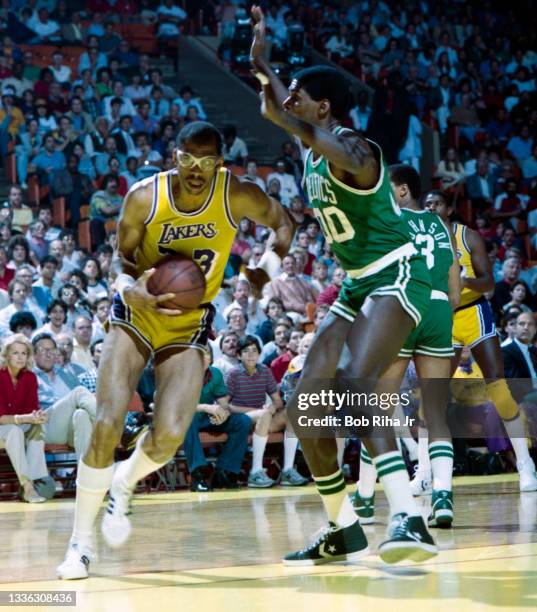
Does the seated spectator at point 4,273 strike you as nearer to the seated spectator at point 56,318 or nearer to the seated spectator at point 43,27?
the seated spectator at point 56,318

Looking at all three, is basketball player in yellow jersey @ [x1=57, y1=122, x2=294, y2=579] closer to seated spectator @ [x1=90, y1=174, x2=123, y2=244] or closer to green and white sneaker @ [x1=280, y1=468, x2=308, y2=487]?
green and white sneaker @ [x1=280, y1=468, x2=308, y2=487]

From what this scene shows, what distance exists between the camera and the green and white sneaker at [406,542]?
186 inches

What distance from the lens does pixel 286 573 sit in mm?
5055

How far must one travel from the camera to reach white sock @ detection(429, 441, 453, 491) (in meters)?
6.82

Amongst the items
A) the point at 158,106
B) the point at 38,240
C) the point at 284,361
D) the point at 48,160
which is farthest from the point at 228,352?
the point at 158,106

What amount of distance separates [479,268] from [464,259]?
29cm

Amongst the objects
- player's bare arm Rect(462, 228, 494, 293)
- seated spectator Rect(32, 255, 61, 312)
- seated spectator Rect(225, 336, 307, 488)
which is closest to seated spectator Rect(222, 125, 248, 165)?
seated spectator Rect(32, 255, 61, 312)

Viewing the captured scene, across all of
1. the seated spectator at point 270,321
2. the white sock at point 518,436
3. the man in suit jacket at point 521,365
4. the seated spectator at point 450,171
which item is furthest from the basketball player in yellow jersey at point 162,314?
the seated spectator at point 450,171

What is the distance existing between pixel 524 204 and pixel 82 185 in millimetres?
7919

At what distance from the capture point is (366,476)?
7051mm

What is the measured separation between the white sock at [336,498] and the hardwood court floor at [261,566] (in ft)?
0.75

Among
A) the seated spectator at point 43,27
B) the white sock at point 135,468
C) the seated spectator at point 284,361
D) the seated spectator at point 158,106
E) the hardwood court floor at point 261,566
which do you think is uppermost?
the seated spectator at point 43,27

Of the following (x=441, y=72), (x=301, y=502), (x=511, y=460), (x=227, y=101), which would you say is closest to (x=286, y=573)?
(x=301, y=502)

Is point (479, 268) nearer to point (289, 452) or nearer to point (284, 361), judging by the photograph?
point (289, 452)
